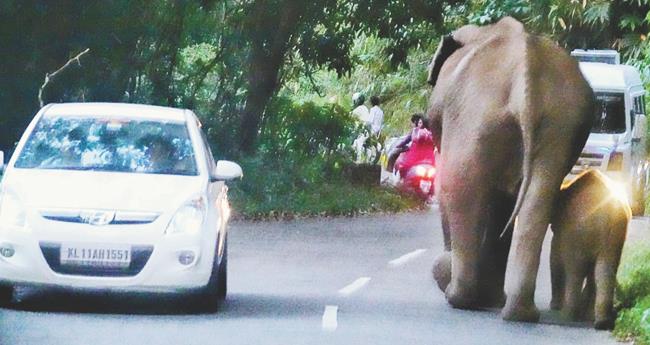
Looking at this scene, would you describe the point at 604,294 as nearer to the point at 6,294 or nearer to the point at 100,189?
the point at 100,189

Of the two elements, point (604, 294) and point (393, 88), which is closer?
point (604, 294)

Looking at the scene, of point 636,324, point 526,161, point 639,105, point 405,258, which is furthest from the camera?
point 639,105

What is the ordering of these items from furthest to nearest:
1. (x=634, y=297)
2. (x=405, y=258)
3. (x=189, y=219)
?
(x=405, y=258) < (x=634, y=297) < (x=189, y=219)

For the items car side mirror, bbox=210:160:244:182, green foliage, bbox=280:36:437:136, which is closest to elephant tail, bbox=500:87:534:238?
car side mirror, bbox=210:160:244:182

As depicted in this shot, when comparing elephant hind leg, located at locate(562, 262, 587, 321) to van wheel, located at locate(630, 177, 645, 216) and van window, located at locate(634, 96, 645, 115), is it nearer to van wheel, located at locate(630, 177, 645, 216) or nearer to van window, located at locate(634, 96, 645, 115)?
van wheel, located at locate(630, 177, 645, 216)

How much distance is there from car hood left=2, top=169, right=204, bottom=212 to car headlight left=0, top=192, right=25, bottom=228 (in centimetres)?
6

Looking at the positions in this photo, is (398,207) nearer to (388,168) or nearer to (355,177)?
(355,177)

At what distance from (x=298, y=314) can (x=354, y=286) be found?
2.96 metres

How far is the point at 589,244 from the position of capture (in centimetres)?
1388

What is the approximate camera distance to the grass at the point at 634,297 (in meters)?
12.5

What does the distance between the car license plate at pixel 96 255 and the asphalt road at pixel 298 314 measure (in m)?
0.39

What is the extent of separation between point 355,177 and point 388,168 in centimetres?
330

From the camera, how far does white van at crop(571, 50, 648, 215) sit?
31.1 m

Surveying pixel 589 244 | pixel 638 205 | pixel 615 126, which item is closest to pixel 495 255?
pixel 589 244
